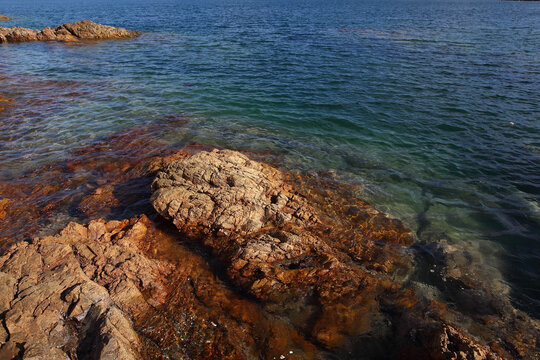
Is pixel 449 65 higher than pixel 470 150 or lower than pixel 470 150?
higher

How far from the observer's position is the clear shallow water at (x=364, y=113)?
32.0 feet

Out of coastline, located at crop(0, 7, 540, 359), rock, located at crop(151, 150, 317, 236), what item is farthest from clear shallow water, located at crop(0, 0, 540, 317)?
rock, located at crop(151, 150, 317, 236)

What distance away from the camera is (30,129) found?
45.4 ft

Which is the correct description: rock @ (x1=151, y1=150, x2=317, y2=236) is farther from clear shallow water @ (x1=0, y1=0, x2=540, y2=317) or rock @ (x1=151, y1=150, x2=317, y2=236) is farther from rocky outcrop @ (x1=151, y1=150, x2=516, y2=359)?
clear shallow water @ (x1=0, y1=0, x2=540, y2=317)

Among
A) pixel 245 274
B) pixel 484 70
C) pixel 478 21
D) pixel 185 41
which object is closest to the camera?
pixel 245 274

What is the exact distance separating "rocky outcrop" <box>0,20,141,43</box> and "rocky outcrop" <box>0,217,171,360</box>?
130ft

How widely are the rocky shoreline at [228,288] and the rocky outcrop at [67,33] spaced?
124 ft

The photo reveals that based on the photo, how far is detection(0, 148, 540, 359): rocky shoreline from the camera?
16.1 ft

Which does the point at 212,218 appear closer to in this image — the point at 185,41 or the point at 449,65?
the point at 449,65

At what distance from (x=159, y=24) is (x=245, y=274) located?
53990 mm

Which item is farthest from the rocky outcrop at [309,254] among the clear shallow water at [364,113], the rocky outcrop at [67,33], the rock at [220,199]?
the rocky outcrop at [67,33]

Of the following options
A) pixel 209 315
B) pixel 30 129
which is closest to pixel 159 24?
pixel 30 129

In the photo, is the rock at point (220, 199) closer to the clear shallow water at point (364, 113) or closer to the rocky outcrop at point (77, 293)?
the rocky outcrop at point (77, 293)

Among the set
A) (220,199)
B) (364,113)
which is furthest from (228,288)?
(364,113)
